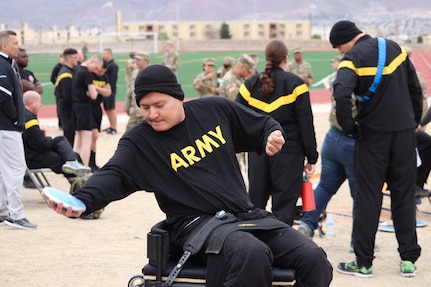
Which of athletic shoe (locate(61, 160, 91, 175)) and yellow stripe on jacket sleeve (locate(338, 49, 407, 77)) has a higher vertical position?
yellow stripe on jacket sleeve (locate(338, 49, 407, 77))

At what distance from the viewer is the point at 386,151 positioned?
7133mm

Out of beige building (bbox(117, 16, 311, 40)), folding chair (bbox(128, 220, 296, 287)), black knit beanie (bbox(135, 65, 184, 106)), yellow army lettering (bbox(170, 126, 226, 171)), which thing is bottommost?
beige building (bbox(117, 16, 311, 40))

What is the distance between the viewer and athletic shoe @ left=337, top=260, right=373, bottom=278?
7383 millimetres

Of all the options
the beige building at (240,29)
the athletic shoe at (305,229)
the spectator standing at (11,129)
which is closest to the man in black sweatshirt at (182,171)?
the athletic shoe at (305,229)

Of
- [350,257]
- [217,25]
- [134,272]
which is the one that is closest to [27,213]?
[134,272]

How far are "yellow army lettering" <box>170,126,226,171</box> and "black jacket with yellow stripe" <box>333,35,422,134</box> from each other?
2201mm

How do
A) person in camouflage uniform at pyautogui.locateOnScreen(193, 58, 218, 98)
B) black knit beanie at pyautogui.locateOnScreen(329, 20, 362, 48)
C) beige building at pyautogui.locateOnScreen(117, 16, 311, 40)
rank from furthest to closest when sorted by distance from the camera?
beige building at pyautogui.locateOnScreen(117, 16, 311, 40) < person in camouflage uniform at pyautogui.locateOnScreen(193, 58, 218, 98) < black knit beanie at pyautogui.locateOnScreen(329, 20, 362, 48)

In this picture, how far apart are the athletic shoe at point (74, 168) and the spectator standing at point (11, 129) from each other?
3.79 ft

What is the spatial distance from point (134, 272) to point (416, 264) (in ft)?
7.97

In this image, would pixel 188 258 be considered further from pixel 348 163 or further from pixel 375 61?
pixel 348 163

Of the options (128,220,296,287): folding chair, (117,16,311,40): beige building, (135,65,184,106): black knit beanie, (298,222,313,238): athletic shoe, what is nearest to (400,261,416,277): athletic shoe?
(298,222,313,238): athletic shoe

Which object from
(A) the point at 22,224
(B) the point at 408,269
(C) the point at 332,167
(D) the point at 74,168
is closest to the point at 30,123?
(D) the point at 74,168

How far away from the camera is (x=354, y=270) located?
24.4 ft

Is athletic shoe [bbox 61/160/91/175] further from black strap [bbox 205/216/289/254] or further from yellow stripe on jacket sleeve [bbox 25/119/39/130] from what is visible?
black strap [bbox 205/216/289/254]
